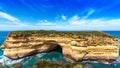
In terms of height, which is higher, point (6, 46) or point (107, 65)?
point (6, 46)

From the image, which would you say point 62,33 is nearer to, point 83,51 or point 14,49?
point 83,51

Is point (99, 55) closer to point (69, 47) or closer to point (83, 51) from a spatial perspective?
point (83, 51)

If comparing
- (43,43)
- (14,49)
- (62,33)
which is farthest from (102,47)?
(14,49)

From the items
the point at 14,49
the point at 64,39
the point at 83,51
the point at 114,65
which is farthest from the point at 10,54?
the point at 114,65

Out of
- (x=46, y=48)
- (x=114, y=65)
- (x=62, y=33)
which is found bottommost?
(x=114, y=65)

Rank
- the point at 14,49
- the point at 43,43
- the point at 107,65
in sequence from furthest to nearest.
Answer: the point at 43,43
the point at 14,49
the point at 107,65

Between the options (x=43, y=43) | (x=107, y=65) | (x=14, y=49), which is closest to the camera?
(x=107, y=65)

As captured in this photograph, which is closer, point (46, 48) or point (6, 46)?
point (6, 46)
